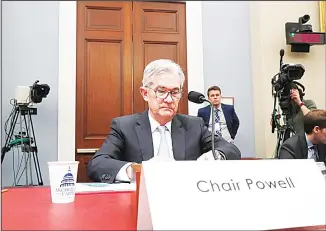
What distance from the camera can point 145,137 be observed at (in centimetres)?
145

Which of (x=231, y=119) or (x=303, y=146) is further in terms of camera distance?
(x=231, y=119)

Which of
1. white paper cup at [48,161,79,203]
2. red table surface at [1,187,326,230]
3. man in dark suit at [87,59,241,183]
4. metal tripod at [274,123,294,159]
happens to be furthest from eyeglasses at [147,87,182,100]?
metal tripod at [274,123,294,159]

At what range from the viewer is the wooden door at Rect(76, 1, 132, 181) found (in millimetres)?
3229

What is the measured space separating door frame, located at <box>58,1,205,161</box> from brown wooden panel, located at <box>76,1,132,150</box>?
50 millimetres

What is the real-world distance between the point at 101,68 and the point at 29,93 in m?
0.73

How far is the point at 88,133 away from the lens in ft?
10.6

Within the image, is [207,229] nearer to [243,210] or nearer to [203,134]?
[243,210]

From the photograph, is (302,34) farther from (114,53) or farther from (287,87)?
(114,53)

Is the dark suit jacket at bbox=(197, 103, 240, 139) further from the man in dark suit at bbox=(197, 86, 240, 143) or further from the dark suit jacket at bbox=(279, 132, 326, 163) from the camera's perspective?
the dark suit jacket at bbox=(279, 132, 326, 163)

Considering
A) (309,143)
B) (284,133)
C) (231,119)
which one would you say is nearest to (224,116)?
(231,119)

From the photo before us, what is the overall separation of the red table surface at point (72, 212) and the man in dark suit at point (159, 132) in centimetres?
46

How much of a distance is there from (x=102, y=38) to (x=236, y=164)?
9.37ft

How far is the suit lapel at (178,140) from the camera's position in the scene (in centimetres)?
142

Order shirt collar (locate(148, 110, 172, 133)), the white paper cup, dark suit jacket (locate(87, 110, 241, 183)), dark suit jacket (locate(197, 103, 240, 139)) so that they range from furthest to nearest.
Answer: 1. dark suit jacket (locate(197, 103, 240, 139))
2. shirt collar (locate(148, 110, 172, 133))
3. dark suit jacket (locate(87, 110, 241, 183))
4. the white paper cup
